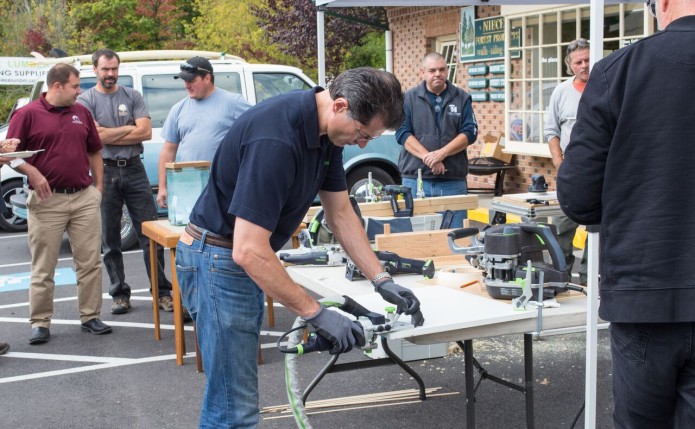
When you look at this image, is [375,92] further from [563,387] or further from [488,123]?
[488,123]

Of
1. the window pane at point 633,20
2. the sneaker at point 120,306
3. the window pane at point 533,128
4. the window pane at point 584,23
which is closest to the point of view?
the sneaker at point 120,306

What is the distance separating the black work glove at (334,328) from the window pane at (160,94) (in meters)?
7.80

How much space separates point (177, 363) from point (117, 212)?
1927 millimetres

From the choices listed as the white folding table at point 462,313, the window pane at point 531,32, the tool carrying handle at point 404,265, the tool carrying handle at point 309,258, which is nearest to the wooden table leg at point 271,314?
the tool carrying handle at point 309,258

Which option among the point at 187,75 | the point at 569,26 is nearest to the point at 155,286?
the point at 187,75

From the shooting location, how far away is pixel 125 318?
747cm

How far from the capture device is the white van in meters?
10.4

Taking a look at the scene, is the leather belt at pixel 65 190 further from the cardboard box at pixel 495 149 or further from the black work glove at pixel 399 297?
the cardboard box at pixel 495 149

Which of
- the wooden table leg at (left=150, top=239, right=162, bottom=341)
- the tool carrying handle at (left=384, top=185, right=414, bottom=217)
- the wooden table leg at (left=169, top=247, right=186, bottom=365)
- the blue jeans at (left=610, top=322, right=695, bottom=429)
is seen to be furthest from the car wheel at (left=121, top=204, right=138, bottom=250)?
the blue jeans at (left=610, top=322, right=695, bottom=429)

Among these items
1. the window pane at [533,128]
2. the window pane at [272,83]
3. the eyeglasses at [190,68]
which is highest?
the window pane at [272,83]

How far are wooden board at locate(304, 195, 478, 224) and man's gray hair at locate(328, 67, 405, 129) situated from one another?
9.54 ft

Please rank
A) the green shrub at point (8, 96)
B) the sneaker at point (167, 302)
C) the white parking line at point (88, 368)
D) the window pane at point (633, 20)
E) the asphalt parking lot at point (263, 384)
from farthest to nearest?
1. the green shrub at point (8, 96)
2. the window pane at point (633, 20)
3. the sneaker at point (167, 302)
4. the white parking line at point (88, 368)
5. the asphalt parking lot at point (263, 384)

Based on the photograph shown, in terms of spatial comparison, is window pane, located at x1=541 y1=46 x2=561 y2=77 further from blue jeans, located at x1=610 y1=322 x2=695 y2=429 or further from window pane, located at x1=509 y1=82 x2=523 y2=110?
blue jeans, located at x1=610 y1=322 x2=695 y2=429

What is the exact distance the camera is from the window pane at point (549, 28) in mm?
12391
